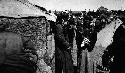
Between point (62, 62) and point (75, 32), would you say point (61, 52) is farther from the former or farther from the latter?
point (75, 32)

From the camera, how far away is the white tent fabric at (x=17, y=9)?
375 cm

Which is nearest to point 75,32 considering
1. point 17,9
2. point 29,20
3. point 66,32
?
point 66,32

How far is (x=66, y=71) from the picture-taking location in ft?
17.1

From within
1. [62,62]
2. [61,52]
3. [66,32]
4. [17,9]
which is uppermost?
[17,9]

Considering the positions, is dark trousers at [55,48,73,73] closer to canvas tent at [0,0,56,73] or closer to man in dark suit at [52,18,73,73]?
man in dark suit at [52,18,73,73]

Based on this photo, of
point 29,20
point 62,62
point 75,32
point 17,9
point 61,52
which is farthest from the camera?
point 75,32

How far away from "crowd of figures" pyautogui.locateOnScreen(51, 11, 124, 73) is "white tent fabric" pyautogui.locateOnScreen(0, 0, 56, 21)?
69 centimetres

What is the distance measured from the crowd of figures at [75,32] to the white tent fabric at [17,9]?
0.69 metres

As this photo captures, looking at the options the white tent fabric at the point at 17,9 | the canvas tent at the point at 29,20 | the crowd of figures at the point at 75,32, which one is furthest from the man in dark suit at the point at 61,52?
the white tent fabric at the point at 17,9

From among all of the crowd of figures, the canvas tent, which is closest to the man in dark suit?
the crowd of figures

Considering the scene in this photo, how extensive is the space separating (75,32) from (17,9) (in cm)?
188

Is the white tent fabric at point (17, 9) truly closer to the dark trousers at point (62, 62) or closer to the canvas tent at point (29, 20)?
the canvas tent at point (29, 20)

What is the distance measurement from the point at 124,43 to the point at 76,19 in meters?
3.32

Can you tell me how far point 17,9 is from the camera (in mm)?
3822
